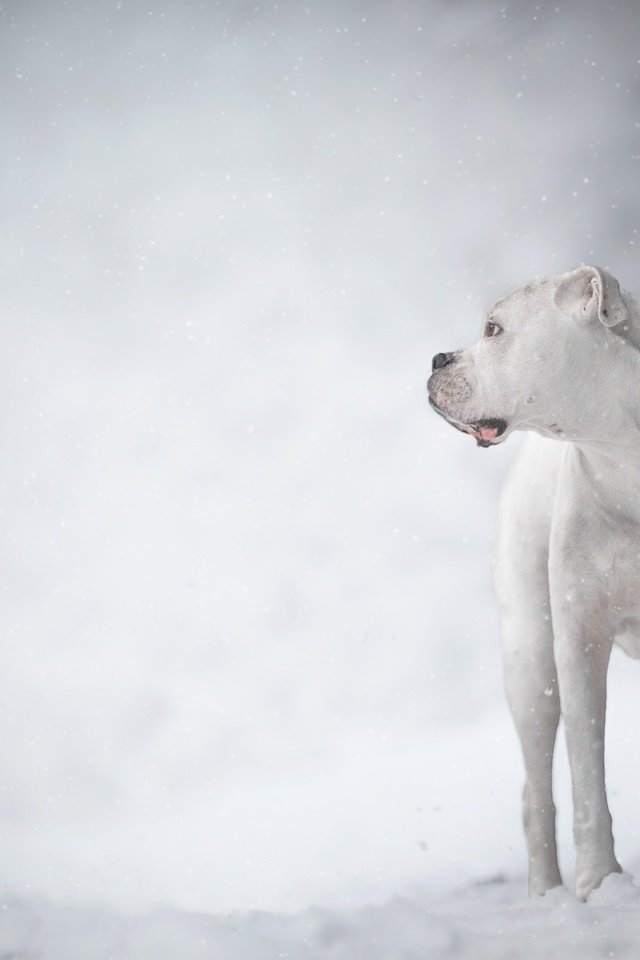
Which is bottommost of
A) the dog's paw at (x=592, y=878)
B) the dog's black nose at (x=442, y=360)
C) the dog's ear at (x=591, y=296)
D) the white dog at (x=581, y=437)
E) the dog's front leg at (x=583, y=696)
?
the dog's paw at (x=592, y=878)

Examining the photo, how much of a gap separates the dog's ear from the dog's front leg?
2.62 ft

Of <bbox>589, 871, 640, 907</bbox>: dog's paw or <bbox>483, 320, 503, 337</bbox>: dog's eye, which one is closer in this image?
<bbox>589, 871, 640, 907</bbox>: dog's paw

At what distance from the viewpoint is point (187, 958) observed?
2.99m

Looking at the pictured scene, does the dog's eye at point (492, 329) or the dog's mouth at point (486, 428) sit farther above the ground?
the dog's eye at point (492, 329)

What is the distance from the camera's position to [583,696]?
3576 millimetres

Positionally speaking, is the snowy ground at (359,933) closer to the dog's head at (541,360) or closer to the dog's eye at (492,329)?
the dog's head at (541,360)

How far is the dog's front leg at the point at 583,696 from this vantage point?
3.53 meters

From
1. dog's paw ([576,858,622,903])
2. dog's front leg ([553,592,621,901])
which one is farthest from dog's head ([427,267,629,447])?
dog's paw ([576,858,622,903])

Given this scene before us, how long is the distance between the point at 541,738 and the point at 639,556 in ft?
2.79

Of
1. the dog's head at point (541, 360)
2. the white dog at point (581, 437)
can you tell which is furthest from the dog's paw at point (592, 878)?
the dog's head at point (541, 360)

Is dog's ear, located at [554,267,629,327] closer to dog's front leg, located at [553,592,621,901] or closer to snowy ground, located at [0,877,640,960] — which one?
dog's front leg, located at [553,592,621,901]

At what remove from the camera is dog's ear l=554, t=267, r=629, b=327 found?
332 centimetres

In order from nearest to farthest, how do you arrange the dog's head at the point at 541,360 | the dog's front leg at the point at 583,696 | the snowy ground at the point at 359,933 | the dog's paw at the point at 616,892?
the snowy ground at the point at 359,933 < the dog's paw at the point at 616,892 < the dog's head at the point at 541,360 < the dog's front leg at the point at 583,696

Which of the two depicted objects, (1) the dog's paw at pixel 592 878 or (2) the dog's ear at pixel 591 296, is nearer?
(2) the dog's ear at pixel 591 296
